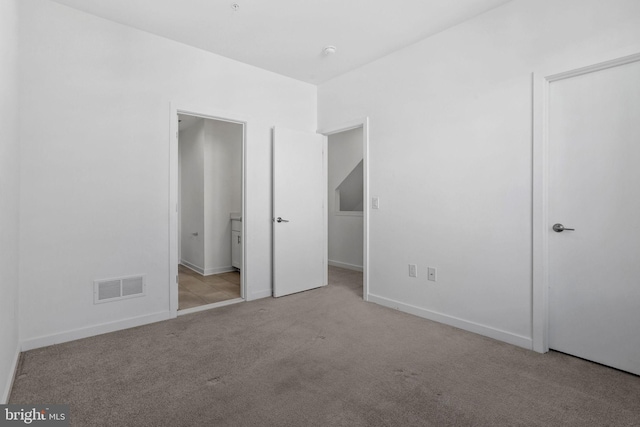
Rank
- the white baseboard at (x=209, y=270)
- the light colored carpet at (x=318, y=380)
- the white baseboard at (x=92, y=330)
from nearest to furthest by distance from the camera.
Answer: the light colored carpet at (x=318, y=380)
the white baseboard at (x=92, y=330)
the white baseboard at (x=209, y=270)

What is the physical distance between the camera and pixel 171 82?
305 cm

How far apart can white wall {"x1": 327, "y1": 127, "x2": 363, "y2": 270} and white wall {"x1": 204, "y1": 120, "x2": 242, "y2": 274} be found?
1628 millimetres

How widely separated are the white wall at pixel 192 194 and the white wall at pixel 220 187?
0.09 m

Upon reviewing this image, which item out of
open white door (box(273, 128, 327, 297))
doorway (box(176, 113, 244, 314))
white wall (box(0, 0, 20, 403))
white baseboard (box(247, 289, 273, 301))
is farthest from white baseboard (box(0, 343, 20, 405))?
doorway (box(176, 113, 244, 314))

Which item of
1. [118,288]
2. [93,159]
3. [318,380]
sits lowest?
[318,380]

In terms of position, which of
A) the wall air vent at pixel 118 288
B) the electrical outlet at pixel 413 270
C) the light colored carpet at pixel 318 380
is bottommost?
the light colored carpet at pixel 318 380

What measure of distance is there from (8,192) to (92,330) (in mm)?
1291

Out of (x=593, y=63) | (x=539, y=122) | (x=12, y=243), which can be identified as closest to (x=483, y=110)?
(x=539, y=122)

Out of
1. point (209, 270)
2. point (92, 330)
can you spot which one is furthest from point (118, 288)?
point (209, 270)

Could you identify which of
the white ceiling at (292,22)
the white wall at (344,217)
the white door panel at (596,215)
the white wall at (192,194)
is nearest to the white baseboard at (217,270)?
the white wall at (192,194)

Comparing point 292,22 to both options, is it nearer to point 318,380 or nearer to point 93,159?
point 93,159

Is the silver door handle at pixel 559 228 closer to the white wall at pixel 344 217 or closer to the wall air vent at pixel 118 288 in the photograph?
the white wall at pixel 344 217

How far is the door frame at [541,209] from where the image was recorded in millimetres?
2322

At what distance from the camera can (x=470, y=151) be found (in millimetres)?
2736
